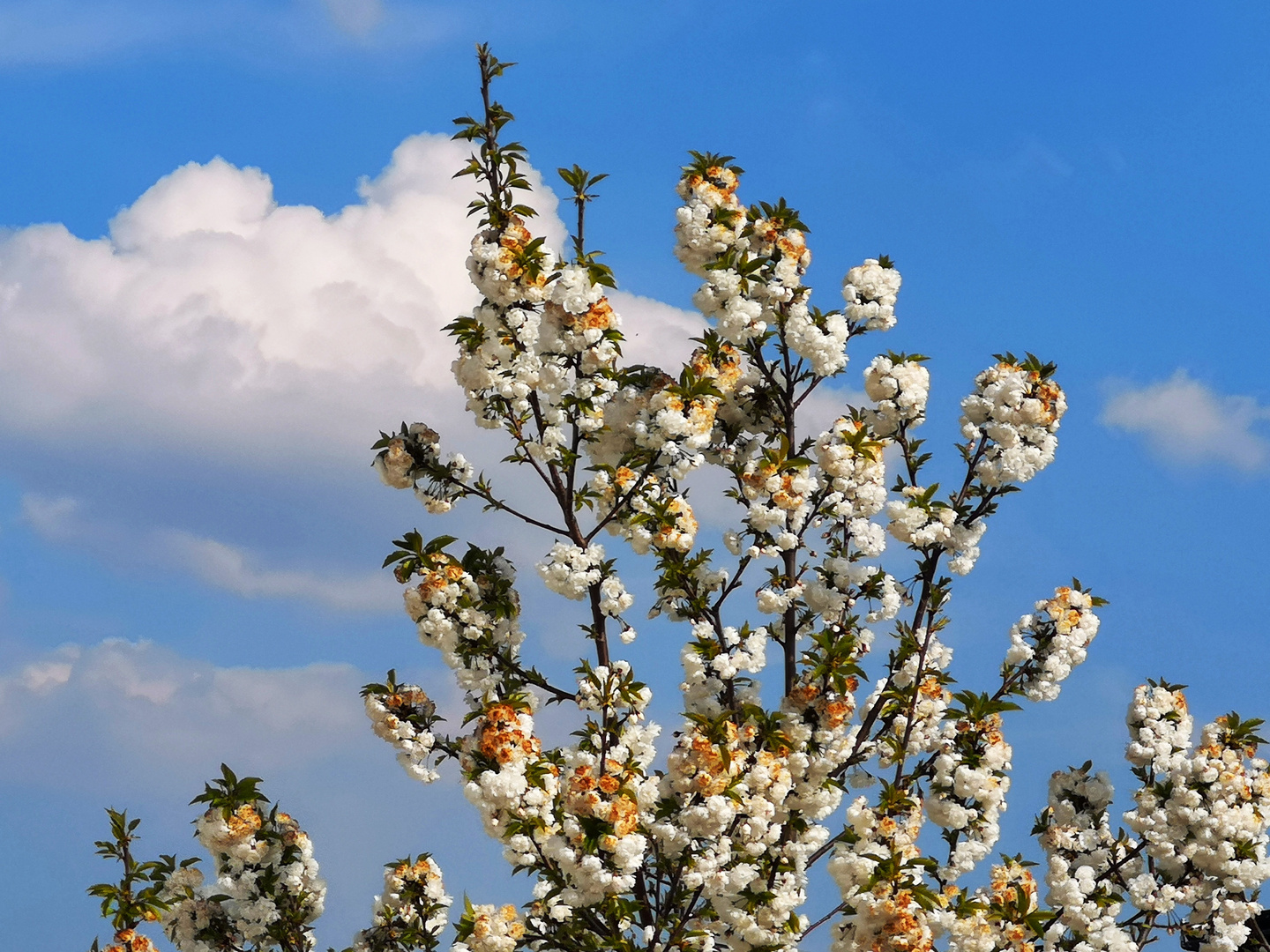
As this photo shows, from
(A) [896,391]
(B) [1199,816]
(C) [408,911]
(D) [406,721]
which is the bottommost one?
(B) [1199,816]

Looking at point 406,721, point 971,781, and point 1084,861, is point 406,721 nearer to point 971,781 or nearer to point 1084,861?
point 971,781

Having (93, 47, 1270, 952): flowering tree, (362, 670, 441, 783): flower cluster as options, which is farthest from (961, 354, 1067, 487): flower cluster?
(362, 670, 441, 783): flower cluster

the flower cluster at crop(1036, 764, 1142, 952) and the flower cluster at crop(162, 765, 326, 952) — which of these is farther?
the flower cluster at crop(1036, 764, 1142, 952)

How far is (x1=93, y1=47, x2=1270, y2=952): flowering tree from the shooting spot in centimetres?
870

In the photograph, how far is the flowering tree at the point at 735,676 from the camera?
8703 mm

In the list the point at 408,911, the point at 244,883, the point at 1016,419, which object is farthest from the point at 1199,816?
the point at 244,883

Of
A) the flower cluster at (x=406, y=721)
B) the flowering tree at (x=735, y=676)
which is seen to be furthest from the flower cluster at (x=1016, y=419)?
the flower cluster at (x=406, y=721)

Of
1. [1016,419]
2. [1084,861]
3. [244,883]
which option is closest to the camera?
[244,883]

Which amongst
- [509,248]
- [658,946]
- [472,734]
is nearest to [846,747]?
[658,946]

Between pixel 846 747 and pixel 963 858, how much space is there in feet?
4.04

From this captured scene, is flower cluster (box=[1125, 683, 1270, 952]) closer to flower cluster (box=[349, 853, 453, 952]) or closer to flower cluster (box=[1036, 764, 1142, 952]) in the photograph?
flower cluster (box=[1036, 764, 1142, 952])

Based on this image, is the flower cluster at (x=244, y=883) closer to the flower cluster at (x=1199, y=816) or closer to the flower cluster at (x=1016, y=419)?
the flower cluster at (x=1016, y=419)

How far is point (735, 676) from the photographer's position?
30.9 feet

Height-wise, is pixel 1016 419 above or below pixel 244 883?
above
